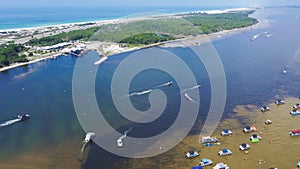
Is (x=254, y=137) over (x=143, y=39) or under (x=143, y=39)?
under

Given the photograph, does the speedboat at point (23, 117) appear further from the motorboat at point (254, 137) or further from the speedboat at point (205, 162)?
the motorboat at point (254, 137)

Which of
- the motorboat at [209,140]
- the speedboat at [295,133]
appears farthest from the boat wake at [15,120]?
the speedboat at [295,133]

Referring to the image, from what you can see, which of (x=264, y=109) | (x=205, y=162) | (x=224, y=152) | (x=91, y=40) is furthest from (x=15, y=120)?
(x=91, y=40)

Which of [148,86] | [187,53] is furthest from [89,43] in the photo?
[148,86]

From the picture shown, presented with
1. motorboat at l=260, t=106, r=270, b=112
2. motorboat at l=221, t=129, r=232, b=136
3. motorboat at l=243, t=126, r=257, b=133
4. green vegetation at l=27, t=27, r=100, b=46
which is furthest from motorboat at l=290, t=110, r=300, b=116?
green vegetation at l=27, t=27, r=100, b=46

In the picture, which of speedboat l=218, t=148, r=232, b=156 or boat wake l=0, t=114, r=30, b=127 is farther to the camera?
boat wake l=0, t=114, r=30, b=127

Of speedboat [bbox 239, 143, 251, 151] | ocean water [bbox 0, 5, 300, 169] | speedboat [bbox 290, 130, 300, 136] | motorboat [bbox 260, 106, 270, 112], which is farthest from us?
motorboat [bbox 260, 106, 270, 112]

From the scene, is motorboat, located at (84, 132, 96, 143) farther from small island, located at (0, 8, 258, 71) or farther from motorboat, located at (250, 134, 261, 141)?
small island, located at (0, 8, 258, 71)

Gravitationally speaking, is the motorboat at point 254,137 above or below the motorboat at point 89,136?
below

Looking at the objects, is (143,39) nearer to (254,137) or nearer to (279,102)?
(279,102)
